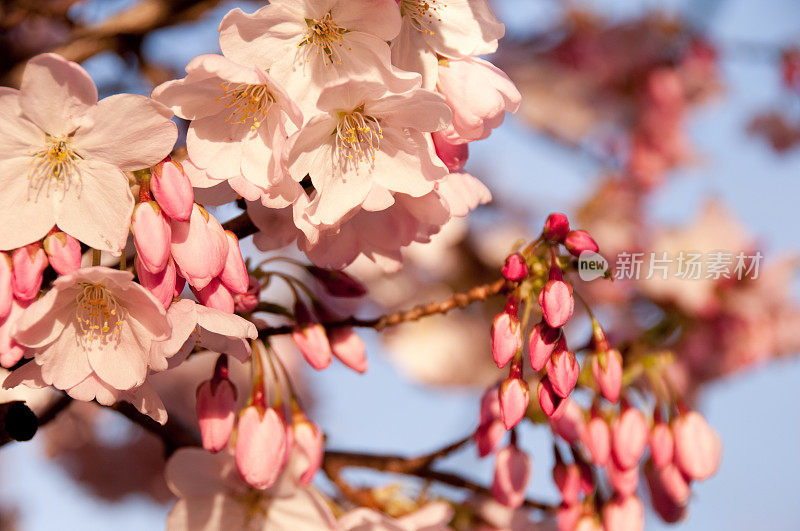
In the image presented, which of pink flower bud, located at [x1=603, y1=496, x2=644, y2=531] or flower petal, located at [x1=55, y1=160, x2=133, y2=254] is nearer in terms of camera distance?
flower petal, located at [x1=55, y1=160, x2=133, y2=254]

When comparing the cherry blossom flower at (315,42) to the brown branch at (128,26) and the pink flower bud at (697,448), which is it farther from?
the brown branch at (128,26)

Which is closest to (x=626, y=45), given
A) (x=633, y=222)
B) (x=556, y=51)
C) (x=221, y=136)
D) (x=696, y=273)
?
(x=556, y=51)

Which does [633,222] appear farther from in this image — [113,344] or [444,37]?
[113,344]

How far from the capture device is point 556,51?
421 cm

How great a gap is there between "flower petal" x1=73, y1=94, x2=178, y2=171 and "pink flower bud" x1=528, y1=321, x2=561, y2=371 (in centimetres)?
48

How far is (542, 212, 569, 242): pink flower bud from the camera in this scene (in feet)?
3.31

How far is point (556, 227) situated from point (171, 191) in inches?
18.5

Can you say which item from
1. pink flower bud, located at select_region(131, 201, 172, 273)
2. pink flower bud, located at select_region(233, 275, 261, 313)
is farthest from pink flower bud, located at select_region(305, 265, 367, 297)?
pink flower bud, located at select_region(131, 201, 172, 273)

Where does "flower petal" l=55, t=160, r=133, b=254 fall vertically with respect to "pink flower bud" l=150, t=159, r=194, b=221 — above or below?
below

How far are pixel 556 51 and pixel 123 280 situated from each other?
376cm

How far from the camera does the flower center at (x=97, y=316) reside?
34.7 inches

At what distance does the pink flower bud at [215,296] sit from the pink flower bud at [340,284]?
0.30 m

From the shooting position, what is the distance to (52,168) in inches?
33.7

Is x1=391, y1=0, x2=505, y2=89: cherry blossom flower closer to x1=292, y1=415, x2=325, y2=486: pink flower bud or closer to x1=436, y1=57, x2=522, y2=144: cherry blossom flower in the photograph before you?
x1=436, y1=57, x2=522, y2=144: cherry blossom flower
